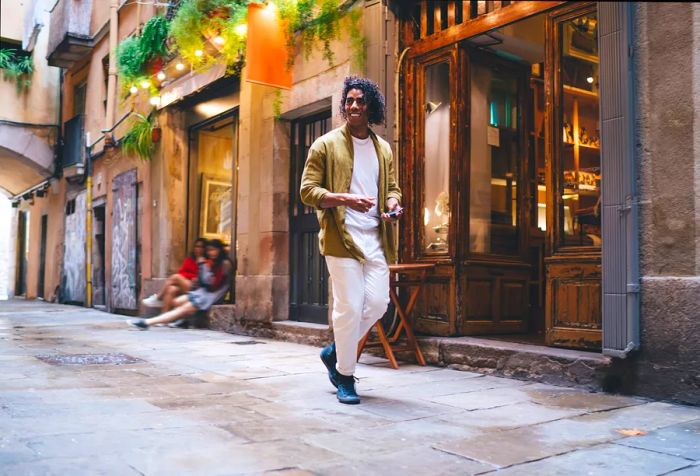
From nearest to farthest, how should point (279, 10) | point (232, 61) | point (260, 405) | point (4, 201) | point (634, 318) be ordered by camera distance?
point (260, 405) → point (634, 318) → point (279, 10) → point (232, 61) → point (4, 201)

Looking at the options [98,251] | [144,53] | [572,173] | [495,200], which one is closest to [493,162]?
[495,200]

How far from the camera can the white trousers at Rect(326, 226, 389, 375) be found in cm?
424

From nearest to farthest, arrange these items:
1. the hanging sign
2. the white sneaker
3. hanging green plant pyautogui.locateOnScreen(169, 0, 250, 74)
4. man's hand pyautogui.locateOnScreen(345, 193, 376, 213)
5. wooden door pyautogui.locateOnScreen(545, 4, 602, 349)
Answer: man's hand pyautogui.locateOnScreen(345, 193, 376, 213)
wooden door pyautogui.locateOnScreen(545, 4, 602, 349)
the hanging sign
hanging green plant pyautogui.locateOnScreen(169, 0, 250, 74)
the white sneaker

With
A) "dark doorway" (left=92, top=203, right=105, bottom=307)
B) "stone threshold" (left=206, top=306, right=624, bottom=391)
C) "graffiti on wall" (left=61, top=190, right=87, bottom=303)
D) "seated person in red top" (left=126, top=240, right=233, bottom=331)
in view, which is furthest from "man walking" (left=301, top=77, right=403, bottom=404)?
"graffiti on wall" (left=61, top=190, right=87, bottom=303)

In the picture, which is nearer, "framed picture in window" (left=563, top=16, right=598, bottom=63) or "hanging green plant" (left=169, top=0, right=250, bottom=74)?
"framed picture in window" (left=563, top=16, right=598, bottom=63)

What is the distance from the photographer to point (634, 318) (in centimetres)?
454

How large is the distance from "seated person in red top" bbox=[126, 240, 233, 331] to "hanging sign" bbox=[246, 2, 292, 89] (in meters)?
2.97

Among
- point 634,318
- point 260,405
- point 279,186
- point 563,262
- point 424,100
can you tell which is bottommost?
point 260,405

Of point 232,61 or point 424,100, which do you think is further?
point 232,61

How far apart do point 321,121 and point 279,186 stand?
3.27 feet

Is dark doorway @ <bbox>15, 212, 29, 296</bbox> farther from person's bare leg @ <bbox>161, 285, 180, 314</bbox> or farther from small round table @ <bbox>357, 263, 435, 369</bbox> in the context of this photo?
small round table @ <bbox>357, 263, 435, 369</bbox>

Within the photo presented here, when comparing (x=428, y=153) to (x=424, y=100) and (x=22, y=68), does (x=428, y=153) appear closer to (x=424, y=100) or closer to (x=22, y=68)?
(x=424, y=100)

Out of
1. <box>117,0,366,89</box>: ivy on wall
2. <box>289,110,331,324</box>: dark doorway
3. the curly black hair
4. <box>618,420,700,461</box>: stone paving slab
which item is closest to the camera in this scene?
<box>618,420,700,461</box>: stone paving slab

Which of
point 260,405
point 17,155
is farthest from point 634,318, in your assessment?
point 17,155
